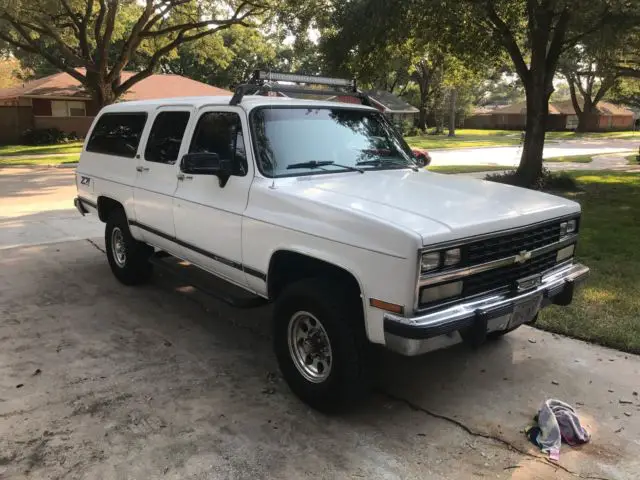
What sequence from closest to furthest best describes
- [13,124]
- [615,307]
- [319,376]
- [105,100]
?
[319,376] → [615,307] → [105,100] → [13,124]

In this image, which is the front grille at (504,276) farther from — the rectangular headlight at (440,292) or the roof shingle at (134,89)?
the roof shingle at (134,89)

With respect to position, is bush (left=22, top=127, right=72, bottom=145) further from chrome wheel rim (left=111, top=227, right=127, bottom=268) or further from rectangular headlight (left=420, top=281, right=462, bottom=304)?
rectangular headlight (left=420, top=281, right=462, bottom=304)

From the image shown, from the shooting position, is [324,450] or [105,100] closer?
[324,450]

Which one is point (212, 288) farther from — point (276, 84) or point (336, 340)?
point (276, 84)

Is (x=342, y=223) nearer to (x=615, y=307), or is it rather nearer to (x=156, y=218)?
(x=156, y=218)

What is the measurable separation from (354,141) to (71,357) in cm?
290

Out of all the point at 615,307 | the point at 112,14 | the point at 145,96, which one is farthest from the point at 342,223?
the point at 145,96

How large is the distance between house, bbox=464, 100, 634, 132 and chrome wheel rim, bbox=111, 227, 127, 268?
68478mm

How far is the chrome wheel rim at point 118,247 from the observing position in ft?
20.6

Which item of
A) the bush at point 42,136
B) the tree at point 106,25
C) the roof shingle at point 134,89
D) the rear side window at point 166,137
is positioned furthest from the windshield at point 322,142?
the bush at point 42,136

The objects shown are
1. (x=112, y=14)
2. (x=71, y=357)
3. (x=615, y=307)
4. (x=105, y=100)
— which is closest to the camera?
(x=71, y=357)

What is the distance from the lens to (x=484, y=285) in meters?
3.51

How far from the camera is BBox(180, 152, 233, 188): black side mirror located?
403 centimetres

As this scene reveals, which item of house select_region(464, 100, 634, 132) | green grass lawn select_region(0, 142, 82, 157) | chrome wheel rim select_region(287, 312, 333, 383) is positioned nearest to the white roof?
chrome wheel rim select_region(287, 312, 333, 383)
